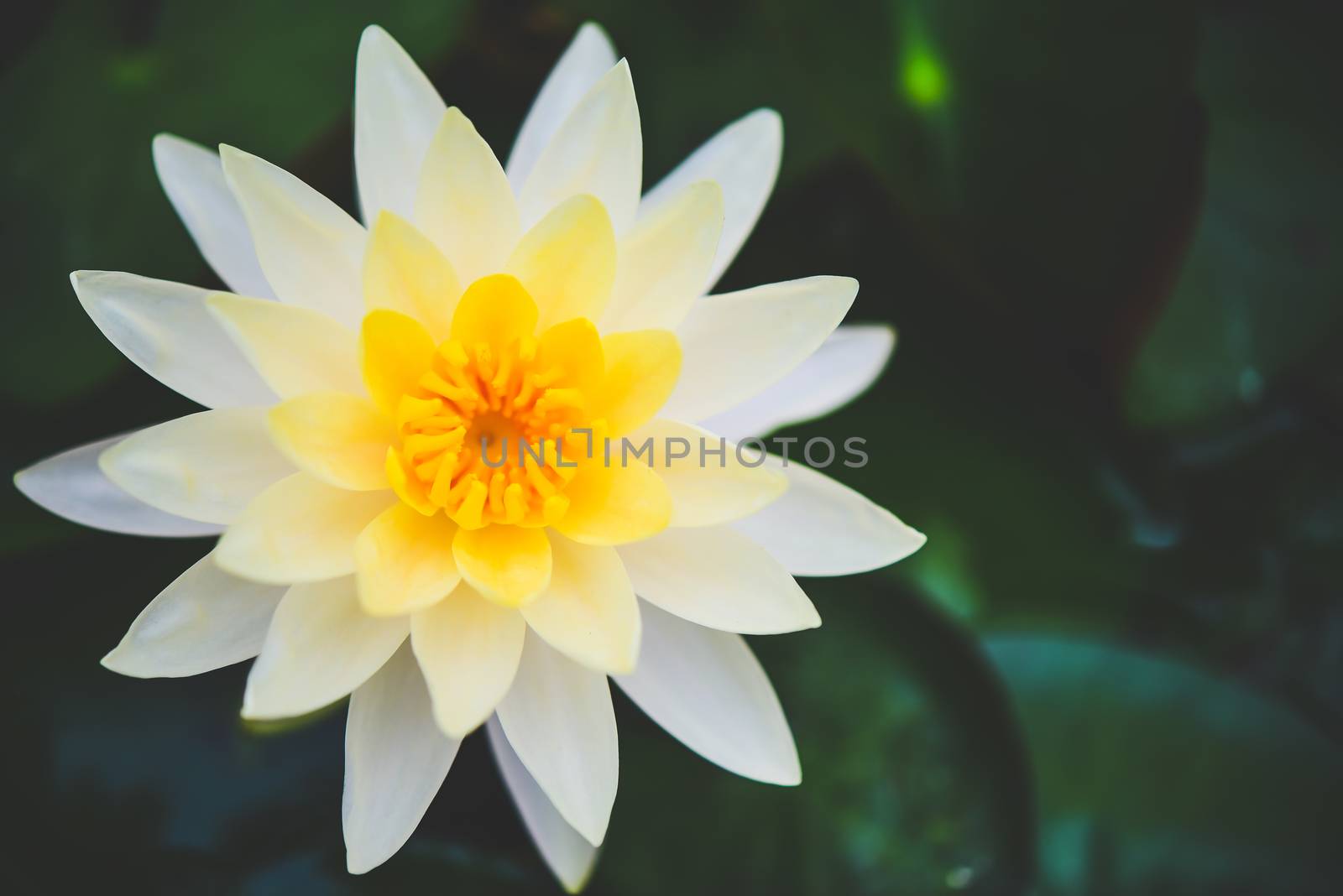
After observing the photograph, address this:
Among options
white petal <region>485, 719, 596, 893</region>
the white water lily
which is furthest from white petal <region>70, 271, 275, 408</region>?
white petal <region>485, 719, 596, 893</region>

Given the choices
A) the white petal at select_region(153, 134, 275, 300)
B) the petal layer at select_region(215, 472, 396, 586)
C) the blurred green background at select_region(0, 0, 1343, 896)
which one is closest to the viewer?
the petal layer at select_region(215, 472, 396, 586)

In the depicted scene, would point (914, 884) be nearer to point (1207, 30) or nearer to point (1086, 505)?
point (1086, 505)

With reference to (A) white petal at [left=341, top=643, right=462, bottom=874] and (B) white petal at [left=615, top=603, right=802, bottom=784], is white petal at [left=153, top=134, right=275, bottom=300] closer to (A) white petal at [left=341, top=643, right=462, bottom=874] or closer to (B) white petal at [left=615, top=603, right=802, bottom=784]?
(A) white petal at [left=341, top=643, right=462, bottom=874]

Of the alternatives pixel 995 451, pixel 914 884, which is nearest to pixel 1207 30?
pixel 995 451

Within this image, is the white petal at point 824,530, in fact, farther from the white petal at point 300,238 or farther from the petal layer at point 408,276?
the white petal at point 300,238

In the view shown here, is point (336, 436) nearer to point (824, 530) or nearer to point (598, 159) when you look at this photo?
point (598, 159)

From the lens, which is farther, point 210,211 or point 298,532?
point 210,211

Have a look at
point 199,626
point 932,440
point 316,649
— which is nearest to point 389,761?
point 316,649

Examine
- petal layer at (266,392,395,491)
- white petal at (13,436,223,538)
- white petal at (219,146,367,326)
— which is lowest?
white petal at (13,436,223,538)
